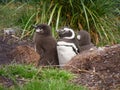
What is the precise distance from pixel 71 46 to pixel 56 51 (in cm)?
31

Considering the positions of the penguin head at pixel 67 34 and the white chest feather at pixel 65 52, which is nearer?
the white chest feather at pixel 65 52

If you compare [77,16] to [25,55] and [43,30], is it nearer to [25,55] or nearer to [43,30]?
[25,55]

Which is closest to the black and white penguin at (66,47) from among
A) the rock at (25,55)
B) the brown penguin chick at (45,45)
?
the brown penguin chick at (45,45)

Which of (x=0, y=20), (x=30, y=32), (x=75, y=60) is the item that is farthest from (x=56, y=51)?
(x=0, y=20)

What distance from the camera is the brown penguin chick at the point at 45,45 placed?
25.7ft

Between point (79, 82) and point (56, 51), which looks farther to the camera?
point (56, 51)

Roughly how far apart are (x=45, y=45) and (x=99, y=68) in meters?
2.09

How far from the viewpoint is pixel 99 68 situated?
19.5ft

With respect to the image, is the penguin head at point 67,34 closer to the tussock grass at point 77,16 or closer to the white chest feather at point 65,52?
the white chest feather at point 65,52

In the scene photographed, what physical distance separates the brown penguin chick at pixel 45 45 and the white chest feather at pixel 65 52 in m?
0.16

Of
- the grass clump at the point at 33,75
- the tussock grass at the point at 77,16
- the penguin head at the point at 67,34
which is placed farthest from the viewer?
the tussock grass at the point at 77,16

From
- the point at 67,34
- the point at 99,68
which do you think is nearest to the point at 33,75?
the point at 99,68

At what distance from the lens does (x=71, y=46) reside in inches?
309

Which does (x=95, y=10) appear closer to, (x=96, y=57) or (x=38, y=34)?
(x=38, y=34)
